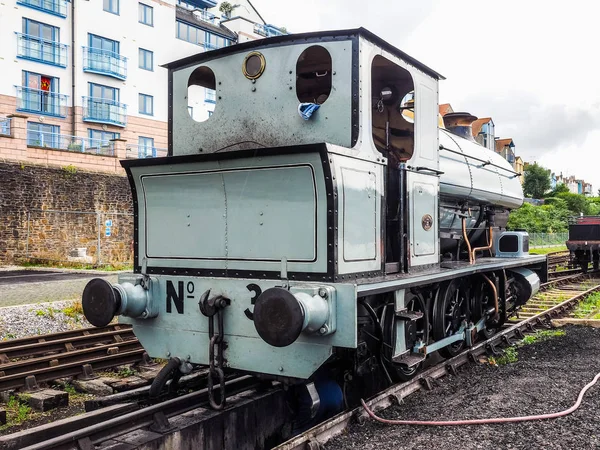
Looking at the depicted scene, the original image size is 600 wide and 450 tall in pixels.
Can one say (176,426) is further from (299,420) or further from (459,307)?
(459,307)

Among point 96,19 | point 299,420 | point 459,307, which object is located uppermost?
point 96,19

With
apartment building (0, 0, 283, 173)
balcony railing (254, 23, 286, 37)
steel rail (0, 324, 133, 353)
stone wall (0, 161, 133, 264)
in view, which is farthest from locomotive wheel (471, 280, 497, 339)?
balcony railing (254, 23, 286, 37)

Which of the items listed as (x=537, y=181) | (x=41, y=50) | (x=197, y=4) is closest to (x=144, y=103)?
(x=41, y=50)

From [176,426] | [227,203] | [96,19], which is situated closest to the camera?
[176,426]

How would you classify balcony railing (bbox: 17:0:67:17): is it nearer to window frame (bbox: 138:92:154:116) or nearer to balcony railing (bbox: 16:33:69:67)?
balcony railing (bbox: 16:33:69:67)

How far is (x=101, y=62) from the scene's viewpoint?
30.1 m

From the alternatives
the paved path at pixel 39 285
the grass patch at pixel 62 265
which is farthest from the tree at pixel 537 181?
the paved path at pixel 39 285

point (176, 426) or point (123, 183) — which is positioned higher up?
point (123, 183)

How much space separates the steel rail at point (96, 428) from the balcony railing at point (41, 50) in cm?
2750

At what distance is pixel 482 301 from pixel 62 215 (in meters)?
15.8

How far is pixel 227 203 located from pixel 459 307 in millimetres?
3625

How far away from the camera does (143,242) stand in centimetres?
531

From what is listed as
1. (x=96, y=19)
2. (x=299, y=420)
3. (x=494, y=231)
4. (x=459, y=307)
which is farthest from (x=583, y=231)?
(x=96, y=19)

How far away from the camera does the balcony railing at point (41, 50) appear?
27672 mm
